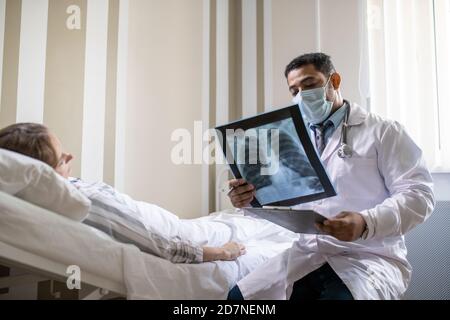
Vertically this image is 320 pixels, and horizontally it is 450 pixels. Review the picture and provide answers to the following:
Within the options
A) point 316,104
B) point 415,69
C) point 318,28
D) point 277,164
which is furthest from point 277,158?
point 318,28

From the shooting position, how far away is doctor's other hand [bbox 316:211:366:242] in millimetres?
842

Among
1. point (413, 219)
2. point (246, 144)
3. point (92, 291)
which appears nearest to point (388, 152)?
point (413, 219)

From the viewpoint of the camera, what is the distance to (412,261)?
175 cm

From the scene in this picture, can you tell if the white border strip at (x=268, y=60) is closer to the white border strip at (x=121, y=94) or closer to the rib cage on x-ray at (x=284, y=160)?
the white border strip at (x=121, y=94)

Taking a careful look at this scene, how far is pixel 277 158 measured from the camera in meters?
1.01

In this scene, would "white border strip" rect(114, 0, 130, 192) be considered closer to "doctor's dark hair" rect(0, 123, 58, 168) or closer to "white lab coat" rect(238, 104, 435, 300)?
"doctor's dark hair" rect(0, 123, 58, 168)

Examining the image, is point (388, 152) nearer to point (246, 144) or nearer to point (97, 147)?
point (246, 144)

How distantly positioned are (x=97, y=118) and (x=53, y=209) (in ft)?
2.64

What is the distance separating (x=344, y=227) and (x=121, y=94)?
119cm

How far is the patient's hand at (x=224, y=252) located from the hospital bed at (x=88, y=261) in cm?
4

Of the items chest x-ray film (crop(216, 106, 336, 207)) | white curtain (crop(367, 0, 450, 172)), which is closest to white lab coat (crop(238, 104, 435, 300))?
chest x-ray film (crop(216, 106, 336, 207))

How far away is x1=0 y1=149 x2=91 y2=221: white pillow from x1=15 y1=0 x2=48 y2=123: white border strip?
0.59m

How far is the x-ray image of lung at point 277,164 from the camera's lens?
96 cm

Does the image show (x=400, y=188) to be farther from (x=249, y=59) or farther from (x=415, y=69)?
(x=249, y=59)
